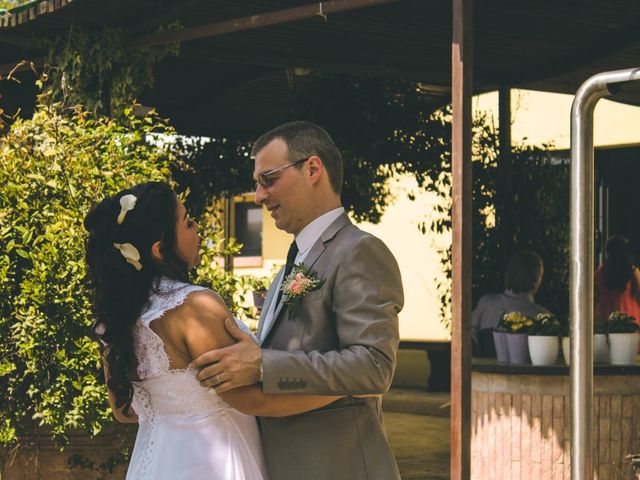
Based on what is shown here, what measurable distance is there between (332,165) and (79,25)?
5.36 metres

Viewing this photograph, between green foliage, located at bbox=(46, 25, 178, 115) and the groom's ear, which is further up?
green foliage, located at bbox=(46, 25, 178, 115)

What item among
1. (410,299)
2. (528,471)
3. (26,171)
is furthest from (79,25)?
(410,299)

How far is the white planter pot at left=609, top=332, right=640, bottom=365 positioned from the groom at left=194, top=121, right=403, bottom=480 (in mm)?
3955

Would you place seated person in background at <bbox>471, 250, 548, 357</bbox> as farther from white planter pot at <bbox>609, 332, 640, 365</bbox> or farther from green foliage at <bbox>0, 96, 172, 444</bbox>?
green foliage at <bbox>0, 96, 172, 444</bbox>

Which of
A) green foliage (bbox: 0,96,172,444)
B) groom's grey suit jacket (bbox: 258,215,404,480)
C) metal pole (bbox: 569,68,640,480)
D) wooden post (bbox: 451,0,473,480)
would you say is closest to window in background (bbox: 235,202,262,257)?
green foliage (bbox: 0,96,172,444)

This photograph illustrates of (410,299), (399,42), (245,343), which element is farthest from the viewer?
(410,299)

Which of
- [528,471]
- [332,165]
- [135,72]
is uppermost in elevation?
[135,72]

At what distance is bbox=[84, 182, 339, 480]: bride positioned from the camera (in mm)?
2783

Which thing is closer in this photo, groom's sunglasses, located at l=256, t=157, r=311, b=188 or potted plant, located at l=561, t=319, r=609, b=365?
groom's sunglasses, located at l=256, t=157, r=311, b=188

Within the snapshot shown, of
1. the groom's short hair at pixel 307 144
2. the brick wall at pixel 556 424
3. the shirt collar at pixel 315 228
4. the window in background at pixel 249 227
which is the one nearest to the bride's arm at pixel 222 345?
the shirt collar at pixel 315 228

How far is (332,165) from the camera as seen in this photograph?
112 inches

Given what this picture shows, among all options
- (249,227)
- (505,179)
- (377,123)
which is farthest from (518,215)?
(249,227)

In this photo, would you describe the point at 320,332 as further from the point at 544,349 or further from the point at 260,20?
the point at 260,20

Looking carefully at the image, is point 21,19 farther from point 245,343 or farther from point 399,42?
point 245,343
